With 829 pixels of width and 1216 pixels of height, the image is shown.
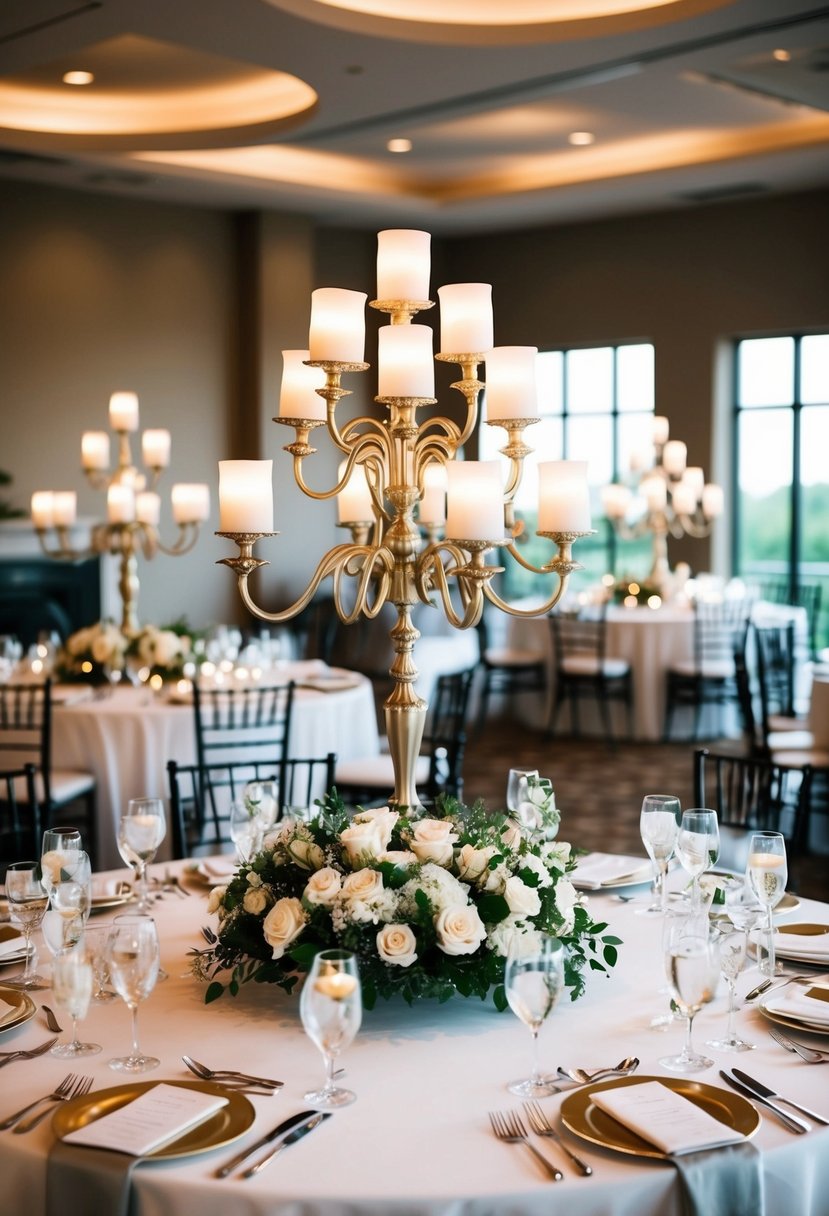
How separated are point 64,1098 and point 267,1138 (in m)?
0.34

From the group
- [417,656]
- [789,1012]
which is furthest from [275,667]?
[789,1012]

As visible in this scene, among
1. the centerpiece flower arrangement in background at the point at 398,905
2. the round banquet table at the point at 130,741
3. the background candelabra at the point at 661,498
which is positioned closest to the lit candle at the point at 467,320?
the centerpiece flower arrangement in background at the point at 398,905

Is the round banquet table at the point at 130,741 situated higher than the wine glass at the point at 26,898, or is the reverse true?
the wine glass at the point at 26,898

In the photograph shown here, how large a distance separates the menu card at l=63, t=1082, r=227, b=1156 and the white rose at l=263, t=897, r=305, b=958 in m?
0.32

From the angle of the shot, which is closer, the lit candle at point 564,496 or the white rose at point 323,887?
the white rose at point 323,887

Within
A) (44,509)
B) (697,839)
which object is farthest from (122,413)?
(697,839)

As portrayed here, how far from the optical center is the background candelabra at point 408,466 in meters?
2.59

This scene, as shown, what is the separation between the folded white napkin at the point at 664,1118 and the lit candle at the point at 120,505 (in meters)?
4.65

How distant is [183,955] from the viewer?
263cm

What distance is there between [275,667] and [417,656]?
3.14m

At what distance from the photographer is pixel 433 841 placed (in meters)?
2.35

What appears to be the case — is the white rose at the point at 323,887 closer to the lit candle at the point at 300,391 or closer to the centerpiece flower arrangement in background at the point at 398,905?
the centerpiece flower arrangement in background at the point at 398,905

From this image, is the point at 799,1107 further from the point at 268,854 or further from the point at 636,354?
the point at 636,354

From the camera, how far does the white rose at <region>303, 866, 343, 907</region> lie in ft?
7.36
